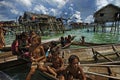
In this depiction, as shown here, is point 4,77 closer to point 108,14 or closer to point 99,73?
point 99,73

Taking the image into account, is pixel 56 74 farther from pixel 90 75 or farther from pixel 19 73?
pixel 19 73

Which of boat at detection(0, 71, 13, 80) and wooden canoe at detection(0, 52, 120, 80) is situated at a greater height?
wooden canoe at detection(0, 52, 120, 80)

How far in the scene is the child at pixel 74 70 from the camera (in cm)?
524

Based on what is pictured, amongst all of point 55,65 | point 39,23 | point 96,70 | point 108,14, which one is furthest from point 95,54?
point 108,14

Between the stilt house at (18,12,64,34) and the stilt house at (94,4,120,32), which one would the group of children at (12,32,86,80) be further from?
the stilt house at (94,4,120,32)

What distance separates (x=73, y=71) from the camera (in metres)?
5.48

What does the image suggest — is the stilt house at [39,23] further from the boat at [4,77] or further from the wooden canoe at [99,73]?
the wooden canoe at [99,73]

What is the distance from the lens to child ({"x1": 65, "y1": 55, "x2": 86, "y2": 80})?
524 centimetres

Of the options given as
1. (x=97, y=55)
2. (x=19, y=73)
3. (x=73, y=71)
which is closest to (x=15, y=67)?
(x=19, y=73)

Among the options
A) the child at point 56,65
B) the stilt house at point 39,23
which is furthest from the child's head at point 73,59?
the stilt house at point 39,23

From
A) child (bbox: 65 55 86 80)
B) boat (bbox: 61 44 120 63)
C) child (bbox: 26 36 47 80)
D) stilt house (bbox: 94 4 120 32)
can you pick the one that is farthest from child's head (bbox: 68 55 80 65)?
stilt house (bbox: 94 4 120 32)

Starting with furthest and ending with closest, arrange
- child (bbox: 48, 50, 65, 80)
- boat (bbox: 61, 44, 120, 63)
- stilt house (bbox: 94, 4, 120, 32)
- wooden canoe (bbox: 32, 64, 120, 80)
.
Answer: stilt house (bbox: 94, 4, 120, 32) < boat (bbox: 61, 44, 120, 63) < child (bbox: 48, 50, 65, 80) < wooden canoe (bbox: 32, 64, 120, 80)

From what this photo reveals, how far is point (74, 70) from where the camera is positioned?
5.44 meters

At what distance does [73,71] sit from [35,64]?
159cm
